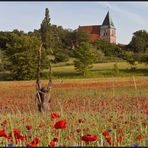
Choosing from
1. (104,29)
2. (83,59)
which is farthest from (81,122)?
(104,29)

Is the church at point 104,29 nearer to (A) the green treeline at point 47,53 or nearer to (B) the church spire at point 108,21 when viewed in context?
(B) the church spire at point 108,21

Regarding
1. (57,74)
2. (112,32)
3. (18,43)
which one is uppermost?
(112,32)

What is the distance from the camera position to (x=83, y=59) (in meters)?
68.9

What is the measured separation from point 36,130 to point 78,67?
60.6 metres

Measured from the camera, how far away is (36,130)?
20.6 ft

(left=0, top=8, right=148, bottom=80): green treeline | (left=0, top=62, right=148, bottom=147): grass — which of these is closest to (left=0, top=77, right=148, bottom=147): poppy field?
(left=0, top=62, right=148, bottom=147): grass

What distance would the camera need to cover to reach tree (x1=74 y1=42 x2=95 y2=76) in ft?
218

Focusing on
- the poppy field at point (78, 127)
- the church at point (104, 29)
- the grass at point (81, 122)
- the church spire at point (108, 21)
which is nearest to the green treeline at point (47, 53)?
the grass at point (81, 122)

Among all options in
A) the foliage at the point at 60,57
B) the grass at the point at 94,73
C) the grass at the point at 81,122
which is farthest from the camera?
the foliage at the point at 60,57

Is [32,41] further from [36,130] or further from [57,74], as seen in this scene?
[36,130]

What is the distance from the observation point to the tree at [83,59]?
66.4 meters

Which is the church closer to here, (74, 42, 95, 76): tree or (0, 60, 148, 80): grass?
(0, 60, 148, 80): grass

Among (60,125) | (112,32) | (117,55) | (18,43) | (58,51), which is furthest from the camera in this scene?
(112,32)

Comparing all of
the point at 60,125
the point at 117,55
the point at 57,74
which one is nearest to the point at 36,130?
the point at 60,125
